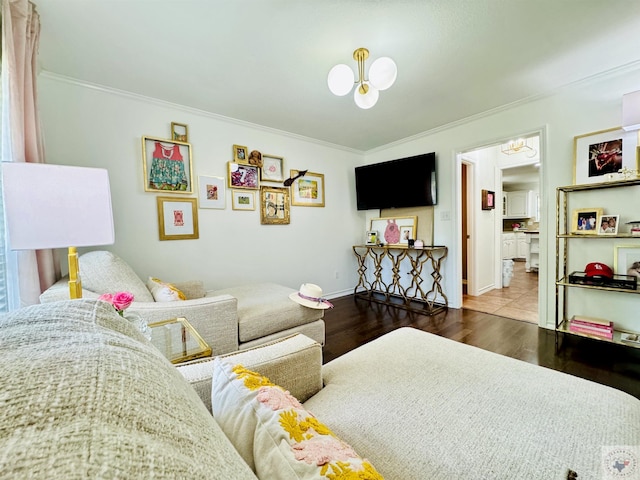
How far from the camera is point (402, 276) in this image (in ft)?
13.3

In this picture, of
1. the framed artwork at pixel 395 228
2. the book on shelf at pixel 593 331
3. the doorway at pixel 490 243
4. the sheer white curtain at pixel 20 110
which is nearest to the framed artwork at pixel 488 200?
the doorway at pixel 490 243

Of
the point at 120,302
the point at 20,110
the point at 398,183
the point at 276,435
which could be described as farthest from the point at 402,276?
the point at 20,110

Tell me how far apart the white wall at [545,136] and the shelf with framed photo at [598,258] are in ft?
0.38

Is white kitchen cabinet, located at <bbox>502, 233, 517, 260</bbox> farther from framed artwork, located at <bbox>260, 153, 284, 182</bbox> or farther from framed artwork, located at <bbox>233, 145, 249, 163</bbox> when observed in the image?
framed artwork, located at <bbox>233, 145, 249, 163</bbox>

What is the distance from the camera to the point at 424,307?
3.54 metres

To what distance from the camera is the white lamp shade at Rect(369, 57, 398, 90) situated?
5.44 ft

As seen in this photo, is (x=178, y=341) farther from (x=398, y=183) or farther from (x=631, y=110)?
(x=631, y=110)

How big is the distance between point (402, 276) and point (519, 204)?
5.78 m

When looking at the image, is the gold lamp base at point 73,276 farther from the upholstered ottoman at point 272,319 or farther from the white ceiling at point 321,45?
the white ceiling at point 321,45

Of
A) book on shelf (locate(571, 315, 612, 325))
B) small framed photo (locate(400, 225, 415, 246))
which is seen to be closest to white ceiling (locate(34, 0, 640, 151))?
small framed photo (locate(400, 225, 415, 246))

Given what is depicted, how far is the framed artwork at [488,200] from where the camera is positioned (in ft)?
13.9

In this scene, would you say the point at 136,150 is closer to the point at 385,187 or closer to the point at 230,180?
the point at 230,180

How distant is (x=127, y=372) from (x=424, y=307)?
3715 mm

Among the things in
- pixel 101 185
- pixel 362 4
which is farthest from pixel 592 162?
pixel 101 185
